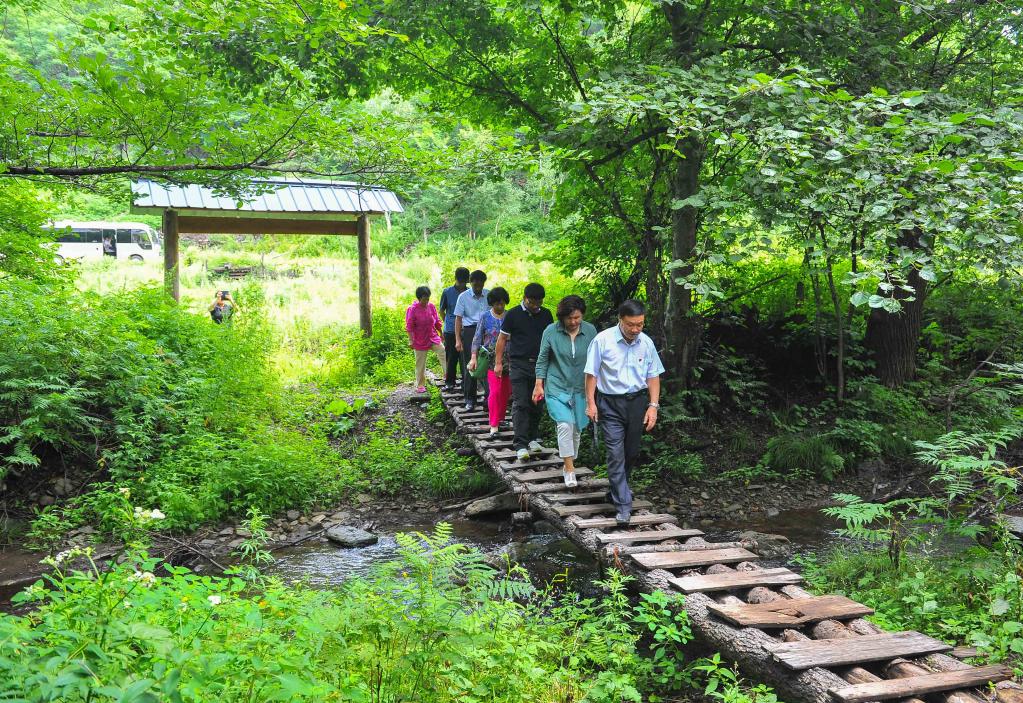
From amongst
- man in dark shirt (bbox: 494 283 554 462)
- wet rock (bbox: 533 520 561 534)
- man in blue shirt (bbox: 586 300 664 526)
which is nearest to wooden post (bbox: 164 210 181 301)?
man in dark shirt (bbox: 494 283 554 462)

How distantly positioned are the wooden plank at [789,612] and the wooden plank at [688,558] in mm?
696

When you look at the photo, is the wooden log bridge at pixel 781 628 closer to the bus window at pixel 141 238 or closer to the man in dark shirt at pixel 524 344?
the man in dark shirt at pixel 524 344

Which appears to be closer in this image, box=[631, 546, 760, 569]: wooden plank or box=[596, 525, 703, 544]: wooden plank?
box=[631, 546, 760, 569]: wooden plank

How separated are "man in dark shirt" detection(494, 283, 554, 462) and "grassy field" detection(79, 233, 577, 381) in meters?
4.20

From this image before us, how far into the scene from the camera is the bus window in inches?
1271

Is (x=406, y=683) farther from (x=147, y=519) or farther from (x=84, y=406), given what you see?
(x=84, y=406)

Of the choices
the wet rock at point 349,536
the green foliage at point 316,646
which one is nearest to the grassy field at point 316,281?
the wet rock at point 349,536

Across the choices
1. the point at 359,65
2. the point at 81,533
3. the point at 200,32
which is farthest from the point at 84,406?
the point at 359,65

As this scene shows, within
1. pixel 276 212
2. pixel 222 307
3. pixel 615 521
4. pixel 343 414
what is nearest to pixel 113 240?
pixel 222 307

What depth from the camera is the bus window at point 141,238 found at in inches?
1271

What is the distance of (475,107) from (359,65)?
161cm

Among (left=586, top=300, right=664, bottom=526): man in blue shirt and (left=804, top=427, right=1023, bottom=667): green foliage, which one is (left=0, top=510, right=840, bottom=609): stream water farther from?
(left=804, top=427, right=1023, bottom=667): green foliage

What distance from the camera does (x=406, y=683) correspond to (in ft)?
11.0

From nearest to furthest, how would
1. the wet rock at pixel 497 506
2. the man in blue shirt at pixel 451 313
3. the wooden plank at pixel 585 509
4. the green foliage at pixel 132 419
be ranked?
the wooden plank at pixel 585 509 < the green foliage at pixel 132 419 < the wet rock at pixel 497 506 < the man in blue shirt at pixel 451 313
